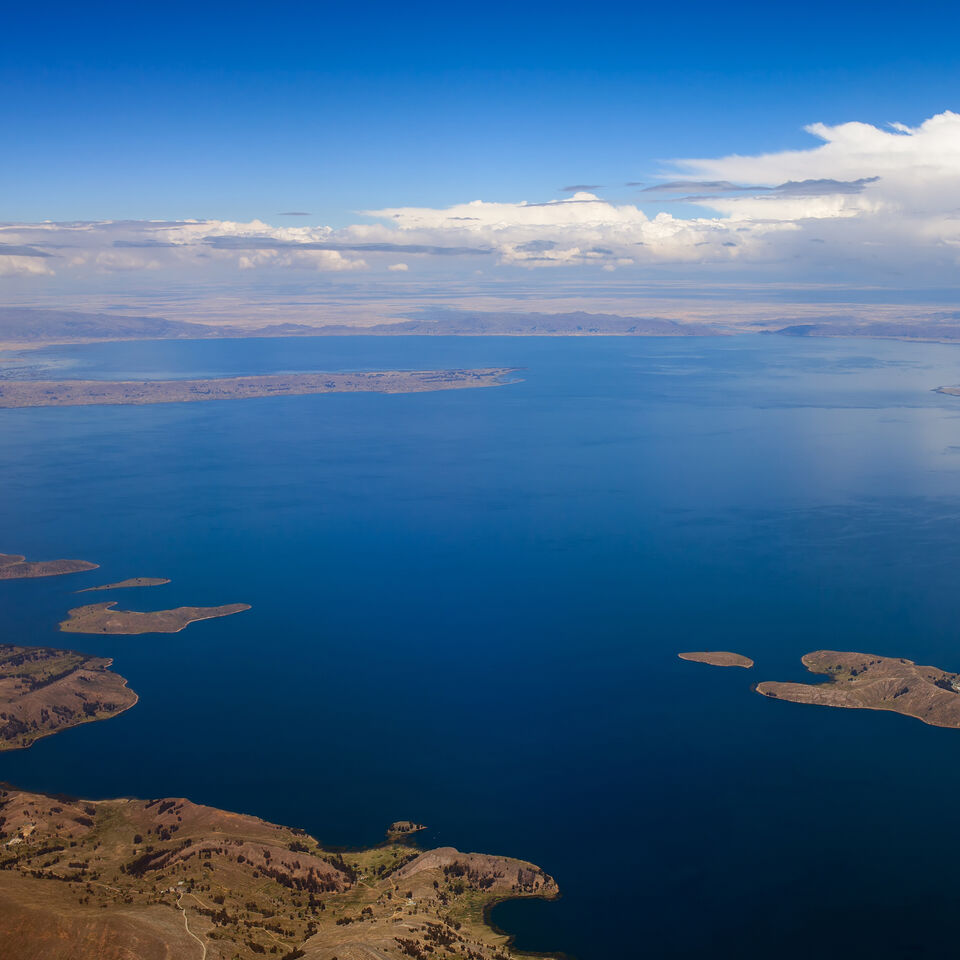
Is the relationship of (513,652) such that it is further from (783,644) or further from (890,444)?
(890,444)

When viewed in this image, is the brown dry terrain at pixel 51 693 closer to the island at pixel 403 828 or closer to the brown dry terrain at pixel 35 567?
the brown dry terrain at pixel 35 567

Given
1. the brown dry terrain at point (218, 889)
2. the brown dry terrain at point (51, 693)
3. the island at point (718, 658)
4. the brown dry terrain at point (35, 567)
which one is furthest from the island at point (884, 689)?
the brown dry terrain at point (35, 567)

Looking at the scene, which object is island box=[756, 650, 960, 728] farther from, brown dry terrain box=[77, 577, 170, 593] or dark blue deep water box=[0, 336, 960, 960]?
brown dry terrain box=[77, 577, 170, 593]

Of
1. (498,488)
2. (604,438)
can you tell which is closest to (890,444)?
(604,438)

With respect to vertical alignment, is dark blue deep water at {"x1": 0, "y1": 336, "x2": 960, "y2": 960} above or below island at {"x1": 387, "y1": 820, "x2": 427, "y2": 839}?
above

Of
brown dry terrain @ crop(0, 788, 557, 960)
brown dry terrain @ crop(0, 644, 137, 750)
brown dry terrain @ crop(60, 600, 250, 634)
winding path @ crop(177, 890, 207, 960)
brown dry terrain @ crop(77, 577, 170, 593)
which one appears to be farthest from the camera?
brown dry terrain @ crop(77, 577, 170, 593)

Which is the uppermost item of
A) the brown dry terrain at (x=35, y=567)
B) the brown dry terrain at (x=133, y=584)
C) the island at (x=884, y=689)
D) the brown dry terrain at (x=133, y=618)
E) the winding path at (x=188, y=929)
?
the brown dry terrain at (x=35, y=567)

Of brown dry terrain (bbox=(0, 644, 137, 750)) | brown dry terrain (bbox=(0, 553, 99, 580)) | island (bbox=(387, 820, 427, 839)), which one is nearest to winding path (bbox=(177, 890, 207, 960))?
island (bbox=(387, 820, 427, 839))

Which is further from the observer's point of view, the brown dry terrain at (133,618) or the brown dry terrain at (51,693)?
the brown dry terrain at (133,618)
